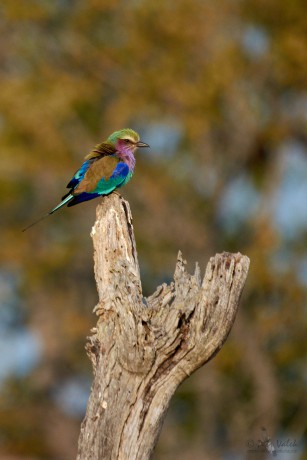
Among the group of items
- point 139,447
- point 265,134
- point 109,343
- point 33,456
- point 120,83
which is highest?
point 120,83

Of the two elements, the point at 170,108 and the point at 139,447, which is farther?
the point at 170,108

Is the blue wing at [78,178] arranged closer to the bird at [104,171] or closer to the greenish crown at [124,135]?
the bird at [104,171]

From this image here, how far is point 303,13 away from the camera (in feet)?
78.3

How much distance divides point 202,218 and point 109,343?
1775 cm

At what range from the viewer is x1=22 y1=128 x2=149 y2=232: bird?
9742 mm

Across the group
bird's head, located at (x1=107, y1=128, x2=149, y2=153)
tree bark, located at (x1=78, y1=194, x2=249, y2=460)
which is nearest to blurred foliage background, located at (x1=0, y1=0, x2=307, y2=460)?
bird's head, located at (x1=107, y1=128, x2=149, y2=153)

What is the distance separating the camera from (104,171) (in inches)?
391

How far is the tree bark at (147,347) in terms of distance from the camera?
747 centimetres

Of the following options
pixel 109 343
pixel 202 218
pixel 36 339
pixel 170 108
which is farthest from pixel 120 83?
pixel 109 343

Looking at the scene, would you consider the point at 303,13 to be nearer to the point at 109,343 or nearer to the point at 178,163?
the point at 178,163

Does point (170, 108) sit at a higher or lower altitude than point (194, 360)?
higher

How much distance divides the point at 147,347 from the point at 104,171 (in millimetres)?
2729

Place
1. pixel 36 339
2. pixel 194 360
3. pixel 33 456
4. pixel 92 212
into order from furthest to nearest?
1. pixel 36 339
2. pixel 33 456
3. pixel 92 212
4. pixel 194 360

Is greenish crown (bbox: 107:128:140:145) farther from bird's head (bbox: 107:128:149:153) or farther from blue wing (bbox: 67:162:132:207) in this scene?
blue wing (bbox: 67:162:132:207)
